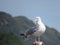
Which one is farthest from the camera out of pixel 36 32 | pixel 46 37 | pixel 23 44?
pixel 46 37

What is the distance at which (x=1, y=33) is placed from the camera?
26.9 feet

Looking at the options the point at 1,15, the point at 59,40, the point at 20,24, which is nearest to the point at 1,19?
the point at 1,15

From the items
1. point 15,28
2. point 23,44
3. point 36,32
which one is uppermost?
point 15,28

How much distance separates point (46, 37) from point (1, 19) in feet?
5.58

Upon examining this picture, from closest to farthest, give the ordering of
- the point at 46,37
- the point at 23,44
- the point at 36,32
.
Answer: the point at 36,32, the point at 23,44, the point at 46,37

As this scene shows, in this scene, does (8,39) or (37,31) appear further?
(8,39)

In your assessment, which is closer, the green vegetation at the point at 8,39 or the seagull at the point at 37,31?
the seagull at the point at 37,31

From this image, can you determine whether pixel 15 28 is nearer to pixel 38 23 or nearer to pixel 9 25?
pixel 9 25

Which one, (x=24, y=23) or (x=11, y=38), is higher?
(x=24, y=23)

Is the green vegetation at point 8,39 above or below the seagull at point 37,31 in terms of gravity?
above

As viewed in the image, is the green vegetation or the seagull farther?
the green vegetation

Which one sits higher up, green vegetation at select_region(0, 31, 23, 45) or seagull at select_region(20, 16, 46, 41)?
green vegetation at select_region(0, 31, 23, 45)

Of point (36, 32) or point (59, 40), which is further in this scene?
point (59, 40)

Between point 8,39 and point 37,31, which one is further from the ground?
point 8,39
